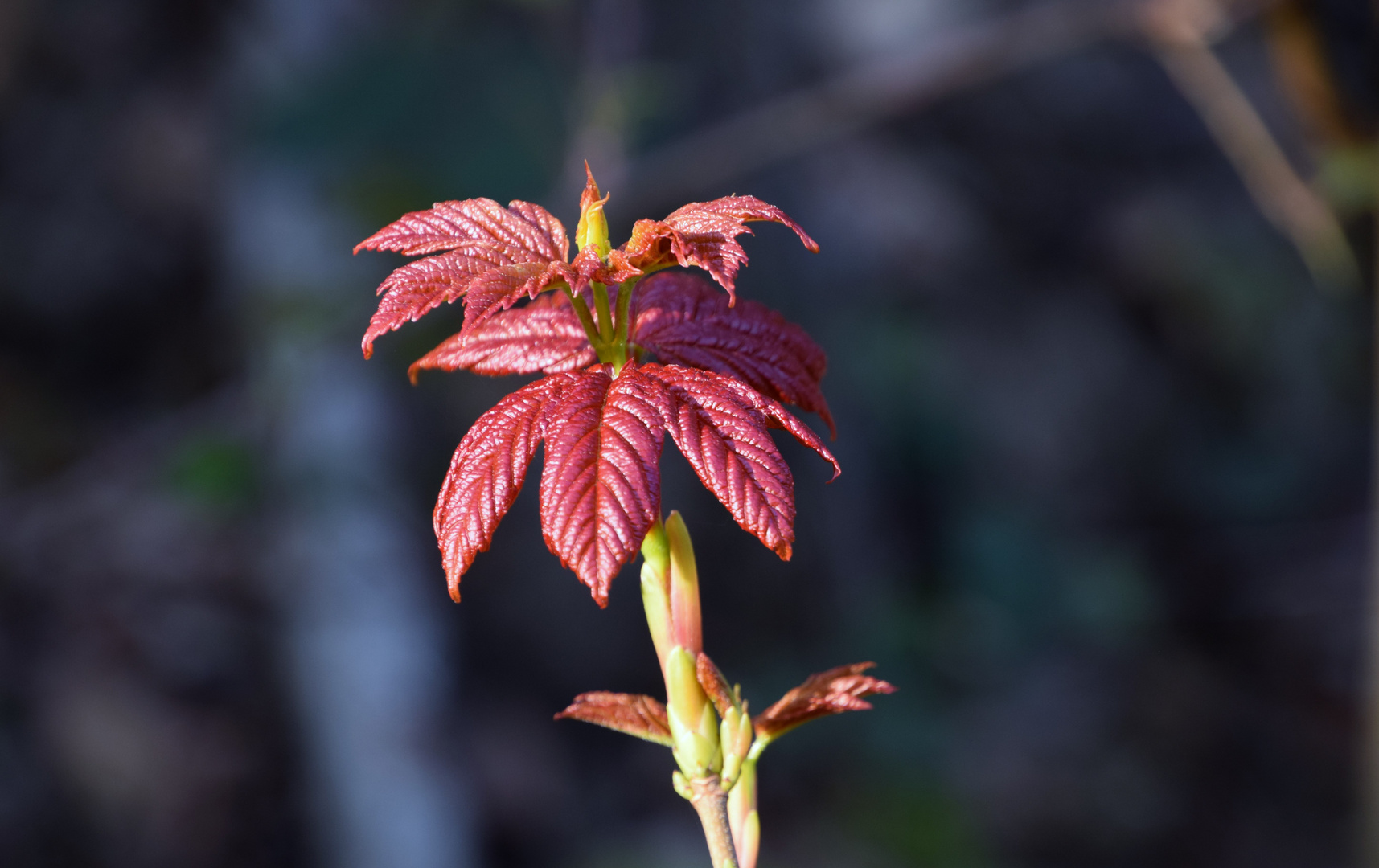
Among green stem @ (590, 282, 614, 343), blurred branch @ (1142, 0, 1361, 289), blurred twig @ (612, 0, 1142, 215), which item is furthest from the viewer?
blurred twig @ (612, 0, 1142, 215)

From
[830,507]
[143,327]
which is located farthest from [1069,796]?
[143,327]

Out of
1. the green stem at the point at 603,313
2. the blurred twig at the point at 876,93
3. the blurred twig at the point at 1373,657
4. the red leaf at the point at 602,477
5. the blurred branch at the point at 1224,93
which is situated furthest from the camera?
the blurred twig at the point at 1373,657

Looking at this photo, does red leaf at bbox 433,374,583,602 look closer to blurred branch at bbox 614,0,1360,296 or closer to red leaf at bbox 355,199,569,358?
red leaf at bbox 355,199,569,358

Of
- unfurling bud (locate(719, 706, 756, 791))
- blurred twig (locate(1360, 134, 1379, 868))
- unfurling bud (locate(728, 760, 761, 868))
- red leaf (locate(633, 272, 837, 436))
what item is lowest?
blurred twig (locate(1360, 134, 1379, 868))

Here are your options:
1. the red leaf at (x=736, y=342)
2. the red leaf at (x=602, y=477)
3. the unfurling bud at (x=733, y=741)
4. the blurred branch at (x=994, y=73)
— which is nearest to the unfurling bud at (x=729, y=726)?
the unfurling bud at (x=733, y=741)

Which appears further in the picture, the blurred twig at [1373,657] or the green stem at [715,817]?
the blurred twig at [1373,657]

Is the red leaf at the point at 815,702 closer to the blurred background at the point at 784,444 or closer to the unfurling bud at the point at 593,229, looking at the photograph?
the unfurling bud at the point at 593,229

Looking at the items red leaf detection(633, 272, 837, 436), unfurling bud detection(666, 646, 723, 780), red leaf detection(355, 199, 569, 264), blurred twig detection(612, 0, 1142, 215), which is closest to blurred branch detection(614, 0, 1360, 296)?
blurred twig detection(612, 0, 1142, 215)
